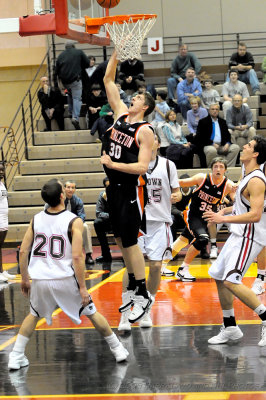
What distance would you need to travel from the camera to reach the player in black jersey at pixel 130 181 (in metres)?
7.06

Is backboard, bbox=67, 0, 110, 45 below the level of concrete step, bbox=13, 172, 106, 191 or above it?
above

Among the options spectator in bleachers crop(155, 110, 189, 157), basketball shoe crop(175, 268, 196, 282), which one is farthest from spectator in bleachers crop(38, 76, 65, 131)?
basketball shoe crop(175, 268, 196, 282)

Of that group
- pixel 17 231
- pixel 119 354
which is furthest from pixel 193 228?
pixel 17 231

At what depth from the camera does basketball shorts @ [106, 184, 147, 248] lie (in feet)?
23.4

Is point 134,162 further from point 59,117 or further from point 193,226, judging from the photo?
point 59,117

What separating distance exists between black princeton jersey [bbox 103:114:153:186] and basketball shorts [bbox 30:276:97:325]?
135 cm

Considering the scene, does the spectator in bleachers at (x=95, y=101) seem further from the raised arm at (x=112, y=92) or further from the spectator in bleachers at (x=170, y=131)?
the raised arm at (x=112, y=92)

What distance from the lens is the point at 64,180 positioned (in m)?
16.8

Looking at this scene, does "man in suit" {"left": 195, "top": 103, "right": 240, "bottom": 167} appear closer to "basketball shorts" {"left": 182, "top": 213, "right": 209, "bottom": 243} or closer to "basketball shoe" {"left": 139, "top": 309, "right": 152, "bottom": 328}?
"basketball shorts" {"left": 182, "top": 213, "right": 209, "bottom": 243}

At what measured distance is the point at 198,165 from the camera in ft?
54.7

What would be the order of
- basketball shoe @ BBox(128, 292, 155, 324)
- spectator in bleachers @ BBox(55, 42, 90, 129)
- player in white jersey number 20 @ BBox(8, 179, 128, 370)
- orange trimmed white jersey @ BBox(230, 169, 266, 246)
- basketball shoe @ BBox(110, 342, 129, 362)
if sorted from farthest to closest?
spectator in bleachers @ BBox(55, 42, 90, 129) → basketball shoe @ BBox(128, 292, 155, 324) → orange trimmed white jersey @ BBox(230, 169, 266, 246) → basketball shoe @ BBox(110, 342, 129, 362) → player in white jersey number 20 @ BBox(8, 179, 128, 370)

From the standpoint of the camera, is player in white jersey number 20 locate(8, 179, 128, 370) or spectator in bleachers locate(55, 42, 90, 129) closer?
player in white jersey number 20 locate(8, 179, 128, 370)

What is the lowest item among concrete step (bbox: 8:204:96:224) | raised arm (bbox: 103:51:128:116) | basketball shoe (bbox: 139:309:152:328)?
concrete step (bbox: 8:204:96:224)

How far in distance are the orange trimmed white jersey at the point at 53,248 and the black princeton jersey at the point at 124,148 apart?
1.05m
